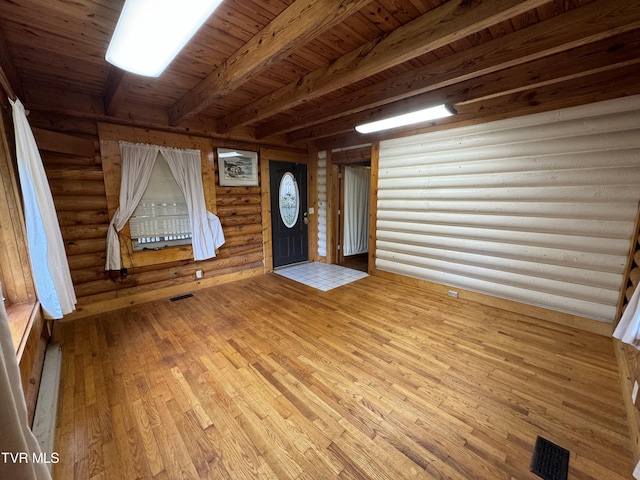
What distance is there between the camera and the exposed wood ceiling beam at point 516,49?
155 centimetres

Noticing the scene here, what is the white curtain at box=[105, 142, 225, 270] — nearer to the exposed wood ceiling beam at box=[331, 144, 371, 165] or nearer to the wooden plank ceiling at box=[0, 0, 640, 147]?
the wooden plank ceiling at box=[0, 0, 640, 147]

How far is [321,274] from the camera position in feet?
15.7

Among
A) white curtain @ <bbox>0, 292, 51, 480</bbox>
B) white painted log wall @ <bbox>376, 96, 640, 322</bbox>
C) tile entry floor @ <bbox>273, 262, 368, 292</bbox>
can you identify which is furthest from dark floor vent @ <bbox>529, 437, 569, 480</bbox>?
tile entry floor @ <bbox>273, 262, 368, 292</bbox>

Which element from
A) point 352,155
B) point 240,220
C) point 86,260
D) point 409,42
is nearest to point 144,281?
point 86,260

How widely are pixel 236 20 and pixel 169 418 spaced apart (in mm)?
2771

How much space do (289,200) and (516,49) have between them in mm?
3992

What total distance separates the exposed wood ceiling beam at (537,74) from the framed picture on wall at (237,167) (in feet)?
6.84

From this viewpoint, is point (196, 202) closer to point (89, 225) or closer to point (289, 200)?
point (89, 225)

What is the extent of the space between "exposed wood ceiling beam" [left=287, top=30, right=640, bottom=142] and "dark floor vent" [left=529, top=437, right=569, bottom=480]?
2855 millimetres

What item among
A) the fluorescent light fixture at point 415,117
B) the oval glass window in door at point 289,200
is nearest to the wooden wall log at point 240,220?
the oval glass window in door at point 289,200

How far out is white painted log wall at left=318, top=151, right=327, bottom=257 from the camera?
5.31 m

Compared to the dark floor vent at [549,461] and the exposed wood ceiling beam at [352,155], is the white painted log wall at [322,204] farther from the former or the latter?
the dark floor vent at [549,461]

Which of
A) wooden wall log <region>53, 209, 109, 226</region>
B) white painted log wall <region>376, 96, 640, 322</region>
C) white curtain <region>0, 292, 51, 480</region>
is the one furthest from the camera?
wooden wall log <region>53, 209, 109, 226</region>

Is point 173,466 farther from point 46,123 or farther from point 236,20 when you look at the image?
point 46,123
